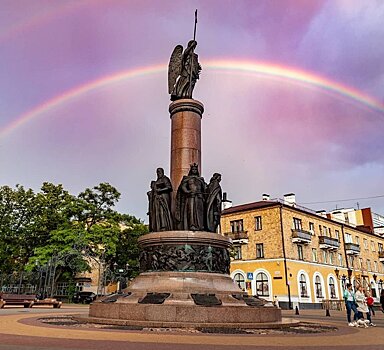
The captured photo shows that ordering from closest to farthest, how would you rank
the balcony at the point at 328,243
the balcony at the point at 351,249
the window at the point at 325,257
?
the balcony at the point at 328,243
the window at the point at 325,257
the balcony at the point at 351,249

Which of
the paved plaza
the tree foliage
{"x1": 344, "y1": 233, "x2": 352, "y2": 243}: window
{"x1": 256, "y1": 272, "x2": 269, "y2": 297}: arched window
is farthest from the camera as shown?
{"x1": 344, "y1": 233, "x2": 352, "y2": 243}: window

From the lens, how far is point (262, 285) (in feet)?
145

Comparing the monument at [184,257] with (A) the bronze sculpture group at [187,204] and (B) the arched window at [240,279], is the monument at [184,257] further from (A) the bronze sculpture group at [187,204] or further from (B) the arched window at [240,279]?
(B) the arched window at [240,279]

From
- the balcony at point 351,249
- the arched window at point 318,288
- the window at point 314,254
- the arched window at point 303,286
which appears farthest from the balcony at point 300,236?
the balcony at point 351,249

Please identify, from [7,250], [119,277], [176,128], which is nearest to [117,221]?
[119,277]

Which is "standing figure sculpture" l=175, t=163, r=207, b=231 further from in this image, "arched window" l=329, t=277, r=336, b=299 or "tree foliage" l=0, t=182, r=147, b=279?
"arched window" l=329, t=277, r=336, b=299

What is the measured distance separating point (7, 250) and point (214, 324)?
109ft

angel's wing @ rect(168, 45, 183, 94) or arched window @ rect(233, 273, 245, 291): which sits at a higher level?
angel's wing @ rect(168, 45, 183, 94)

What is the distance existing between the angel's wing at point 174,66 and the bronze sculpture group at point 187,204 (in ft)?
15.7

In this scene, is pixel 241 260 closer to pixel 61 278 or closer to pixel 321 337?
pixel 61 278

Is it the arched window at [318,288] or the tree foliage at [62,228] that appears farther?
→ the arched window at [318,288]

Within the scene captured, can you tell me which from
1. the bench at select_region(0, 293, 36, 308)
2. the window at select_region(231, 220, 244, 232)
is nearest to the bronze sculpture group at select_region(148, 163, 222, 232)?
the bench at select_region(0, 293, 36, 308)

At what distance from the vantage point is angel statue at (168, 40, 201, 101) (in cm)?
1753

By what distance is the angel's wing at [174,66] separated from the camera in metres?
18.0
